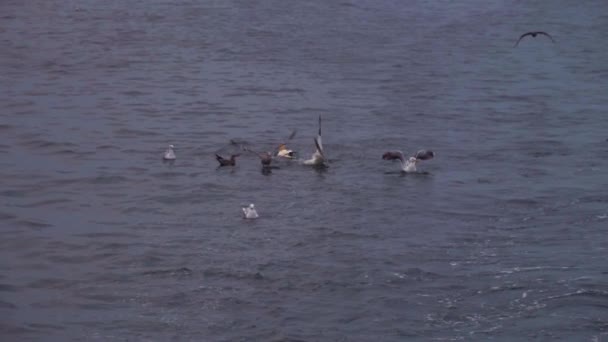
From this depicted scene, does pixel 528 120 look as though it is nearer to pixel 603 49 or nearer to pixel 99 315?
pixel 603 49

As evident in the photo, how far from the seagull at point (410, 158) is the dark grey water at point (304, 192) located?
28 cm

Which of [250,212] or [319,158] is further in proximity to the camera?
[319,158]

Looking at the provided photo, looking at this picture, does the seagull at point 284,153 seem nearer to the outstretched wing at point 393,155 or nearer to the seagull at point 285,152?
the seagull at point 285,152

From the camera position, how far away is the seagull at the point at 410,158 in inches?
806

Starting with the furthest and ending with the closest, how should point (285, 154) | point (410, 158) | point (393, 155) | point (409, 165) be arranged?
point (285, 154)
point (410, 158)
point (393, 155)
point (409, 165)

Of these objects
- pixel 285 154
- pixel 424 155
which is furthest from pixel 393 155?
pixel 285 154

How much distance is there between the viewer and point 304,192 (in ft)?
63.0

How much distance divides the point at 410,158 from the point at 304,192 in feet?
8.10

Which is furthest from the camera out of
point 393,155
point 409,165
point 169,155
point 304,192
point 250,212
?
point 169,155

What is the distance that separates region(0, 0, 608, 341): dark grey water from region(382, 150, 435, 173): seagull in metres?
0.28

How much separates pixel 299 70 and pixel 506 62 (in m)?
6.10

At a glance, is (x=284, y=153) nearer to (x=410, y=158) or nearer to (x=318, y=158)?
(x=318, y=158)

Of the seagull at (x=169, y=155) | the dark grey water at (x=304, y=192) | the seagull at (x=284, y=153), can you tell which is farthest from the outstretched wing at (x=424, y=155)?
the seagull at (x=169, y=155)

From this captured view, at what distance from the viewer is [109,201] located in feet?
62.1
